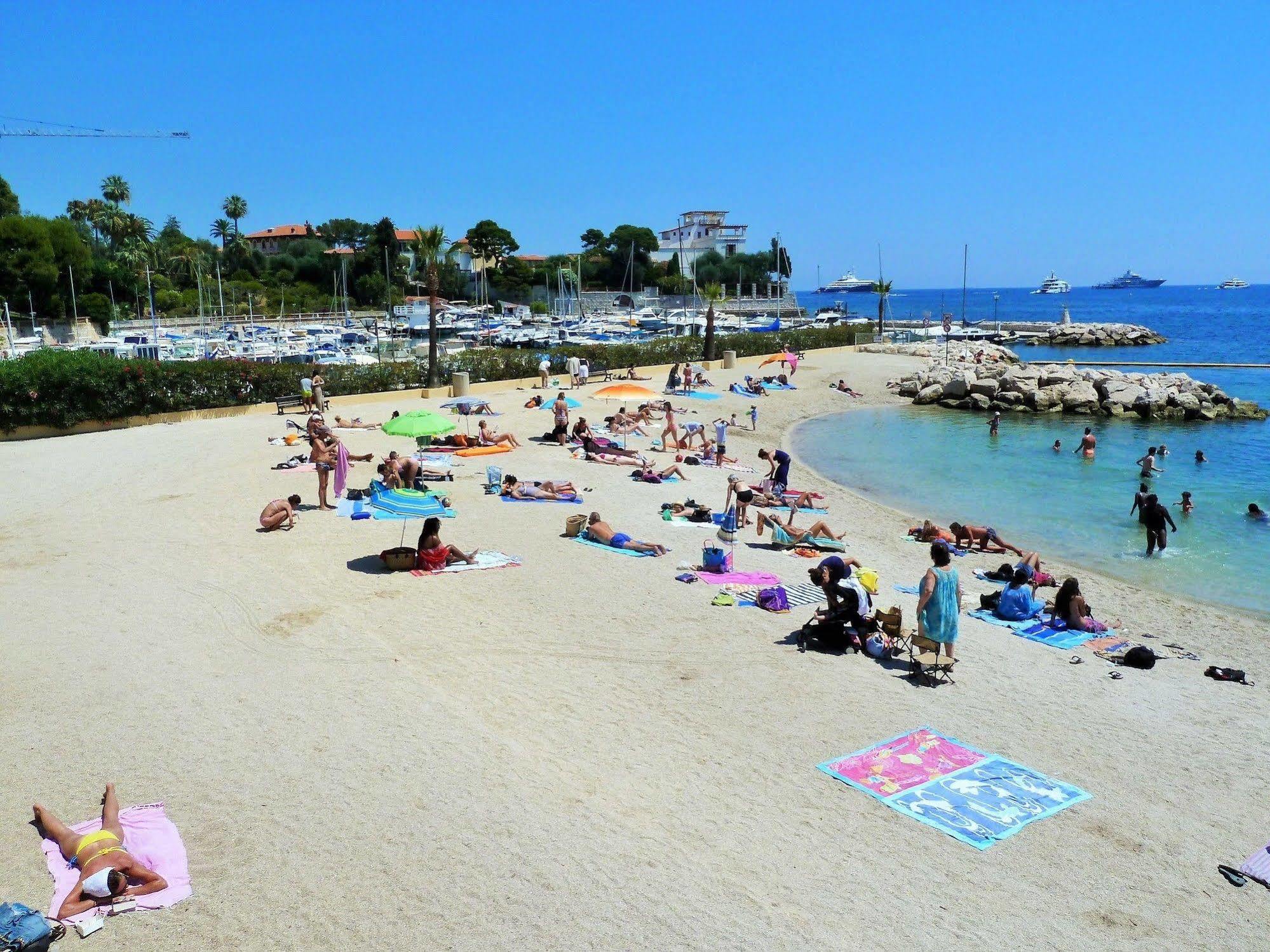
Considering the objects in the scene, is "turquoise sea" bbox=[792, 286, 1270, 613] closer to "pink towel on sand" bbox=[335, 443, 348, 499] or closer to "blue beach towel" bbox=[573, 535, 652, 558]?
"blue beach towel" bbox=[573, 535, 652, 558]

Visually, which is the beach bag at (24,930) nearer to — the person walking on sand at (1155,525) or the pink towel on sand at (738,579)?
the pink towel on sand at (738,579)

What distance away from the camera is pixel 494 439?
876 inches

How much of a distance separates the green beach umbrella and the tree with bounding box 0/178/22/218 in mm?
63594

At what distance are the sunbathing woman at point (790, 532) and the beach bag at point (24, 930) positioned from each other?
11634 millimetres

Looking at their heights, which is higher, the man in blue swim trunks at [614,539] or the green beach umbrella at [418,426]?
the green beach umbrella at [418,426]

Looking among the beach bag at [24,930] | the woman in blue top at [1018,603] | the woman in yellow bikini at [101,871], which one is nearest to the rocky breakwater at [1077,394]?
the woman in blue top at [1018,603]

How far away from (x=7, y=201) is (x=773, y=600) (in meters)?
73.2

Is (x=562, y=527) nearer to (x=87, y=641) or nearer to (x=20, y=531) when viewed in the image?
(x=87, y=641)

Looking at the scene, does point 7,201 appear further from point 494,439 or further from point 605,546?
point 605,546

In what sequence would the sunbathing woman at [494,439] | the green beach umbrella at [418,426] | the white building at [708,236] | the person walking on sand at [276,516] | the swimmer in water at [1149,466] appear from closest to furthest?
1. the person walking on sand at [276,516]
2. the green beach umbrella at [418,426]
3. the sunbathing woman at [494,439]
4. the swimmer in water at [1149,466]
5. the white building at [708,236]

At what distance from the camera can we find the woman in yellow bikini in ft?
19.0

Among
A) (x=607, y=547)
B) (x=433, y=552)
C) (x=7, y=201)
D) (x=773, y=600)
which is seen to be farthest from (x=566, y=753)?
(x=7, y=201)

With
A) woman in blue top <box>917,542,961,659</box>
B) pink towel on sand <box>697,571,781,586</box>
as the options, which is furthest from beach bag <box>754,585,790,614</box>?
woman in blue top <box>917,542,961,659</box>

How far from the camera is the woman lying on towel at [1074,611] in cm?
1192
